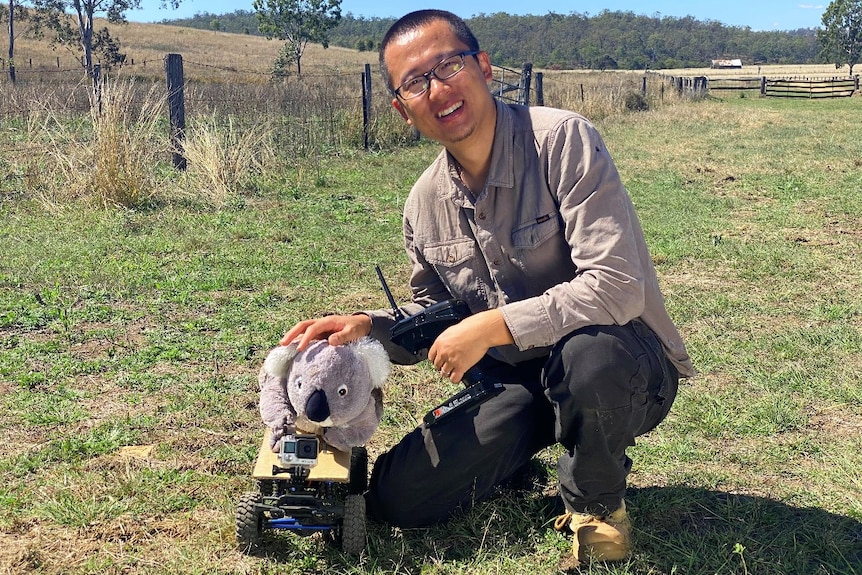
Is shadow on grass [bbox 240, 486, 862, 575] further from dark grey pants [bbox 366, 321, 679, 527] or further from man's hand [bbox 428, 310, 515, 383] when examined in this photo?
man's hand [bbox 428, 310, 515, 383]

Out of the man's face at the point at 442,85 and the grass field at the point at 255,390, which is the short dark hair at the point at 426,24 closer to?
the man's face at the point at 442,85

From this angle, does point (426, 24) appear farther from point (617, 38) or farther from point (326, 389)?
point (617, 38)

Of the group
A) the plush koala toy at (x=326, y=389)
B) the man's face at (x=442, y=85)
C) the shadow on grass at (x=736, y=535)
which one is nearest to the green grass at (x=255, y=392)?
the shadow on grass at (x=736, y=535)

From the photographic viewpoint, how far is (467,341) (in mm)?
2104

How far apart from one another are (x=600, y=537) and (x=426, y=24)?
4.80 feet

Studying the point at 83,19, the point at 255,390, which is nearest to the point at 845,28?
the point at 83,19

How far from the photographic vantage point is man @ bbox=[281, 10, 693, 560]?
6.93 ft

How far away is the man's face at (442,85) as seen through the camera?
2.22 meters

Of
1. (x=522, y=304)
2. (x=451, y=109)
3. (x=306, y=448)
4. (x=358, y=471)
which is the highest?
(x=451, y=109)

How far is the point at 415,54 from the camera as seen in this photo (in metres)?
2.22

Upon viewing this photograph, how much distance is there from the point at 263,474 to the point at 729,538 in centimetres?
133

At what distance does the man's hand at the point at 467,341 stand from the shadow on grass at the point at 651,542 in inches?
22.7

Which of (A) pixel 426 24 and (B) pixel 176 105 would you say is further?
(B) pixel 176 105

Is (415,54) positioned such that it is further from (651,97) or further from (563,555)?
(651,97)
